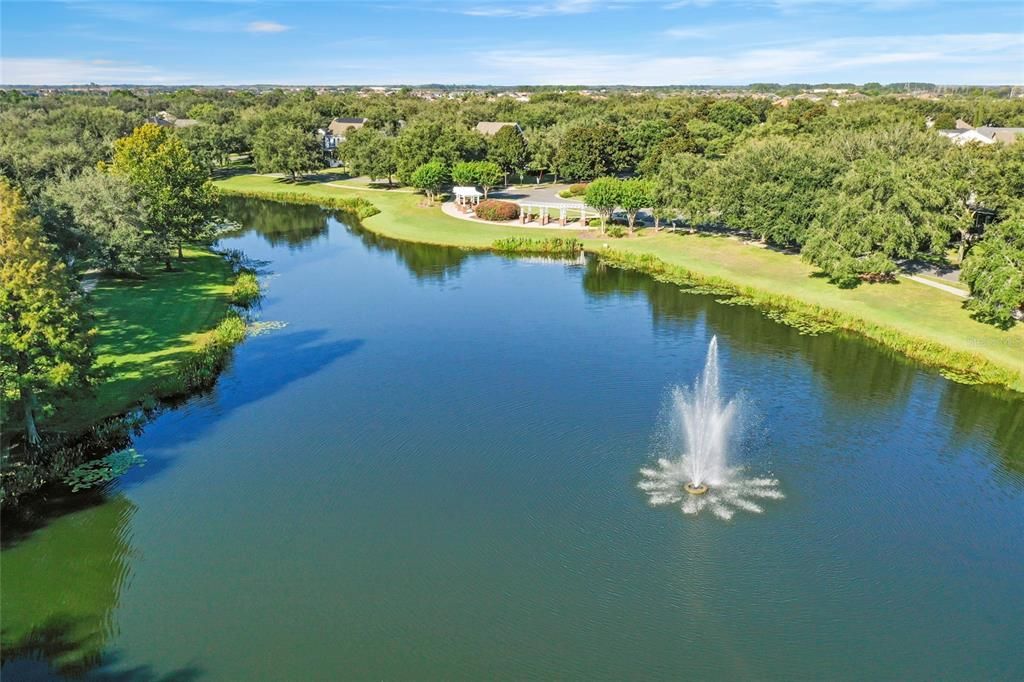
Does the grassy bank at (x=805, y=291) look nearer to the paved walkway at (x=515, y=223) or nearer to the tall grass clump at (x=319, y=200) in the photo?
the paved walkway at (x=515, y=223)

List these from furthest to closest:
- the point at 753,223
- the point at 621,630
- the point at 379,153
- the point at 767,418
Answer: the point at 379,153 → the point at 753,223 → the point at 767,418 → the point at 621,630

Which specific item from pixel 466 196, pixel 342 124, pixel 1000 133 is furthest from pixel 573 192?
pixel 342 124

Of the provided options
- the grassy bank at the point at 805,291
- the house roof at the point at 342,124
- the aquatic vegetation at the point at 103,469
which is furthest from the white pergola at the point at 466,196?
the house roof at the point at 342,124

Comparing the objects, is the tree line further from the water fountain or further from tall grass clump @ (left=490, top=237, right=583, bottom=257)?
the water fountain

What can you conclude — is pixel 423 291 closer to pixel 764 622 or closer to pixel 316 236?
pixel 316 236

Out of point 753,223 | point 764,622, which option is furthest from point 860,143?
point 764,622
